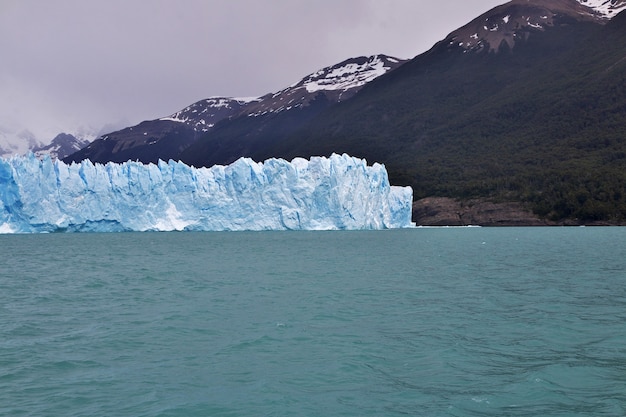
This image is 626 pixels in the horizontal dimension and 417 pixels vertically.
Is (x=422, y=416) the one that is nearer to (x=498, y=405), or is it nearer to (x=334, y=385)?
(x=498, y=405)

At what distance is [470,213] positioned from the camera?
95.2 m

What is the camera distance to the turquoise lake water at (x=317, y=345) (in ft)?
29.5

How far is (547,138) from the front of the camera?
374ft

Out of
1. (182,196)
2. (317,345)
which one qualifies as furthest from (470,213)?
(317,345)

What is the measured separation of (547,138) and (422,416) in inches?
4537

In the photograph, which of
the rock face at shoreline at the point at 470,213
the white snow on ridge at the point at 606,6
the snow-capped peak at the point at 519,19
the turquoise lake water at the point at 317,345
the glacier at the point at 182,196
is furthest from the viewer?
the white snow on ridge at the point at 606,6

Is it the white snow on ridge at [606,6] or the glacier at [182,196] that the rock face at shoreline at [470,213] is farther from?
the white snow on ridge at [606,6]

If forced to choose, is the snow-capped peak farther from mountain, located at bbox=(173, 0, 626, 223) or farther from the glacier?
the glacier

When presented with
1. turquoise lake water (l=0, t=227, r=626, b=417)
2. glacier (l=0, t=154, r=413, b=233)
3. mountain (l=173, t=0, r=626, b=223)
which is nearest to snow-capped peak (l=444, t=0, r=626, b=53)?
mountain (l=173, t=0, r=626, b=223)

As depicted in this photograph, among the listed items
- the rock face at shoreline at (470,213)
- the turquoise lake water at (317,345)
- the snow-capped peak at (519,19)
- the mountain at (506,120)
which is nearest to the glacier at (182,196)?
Answer: the rock face at shoreline at (470,213)

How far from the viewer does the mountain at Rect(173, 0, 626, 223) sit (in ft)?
314

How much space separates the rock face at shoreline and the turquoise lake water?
68360 mm

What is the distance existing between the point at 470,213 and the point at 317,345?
86.5 metres

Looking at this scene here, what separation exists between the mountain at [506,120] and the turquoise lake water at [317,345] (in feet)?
244
